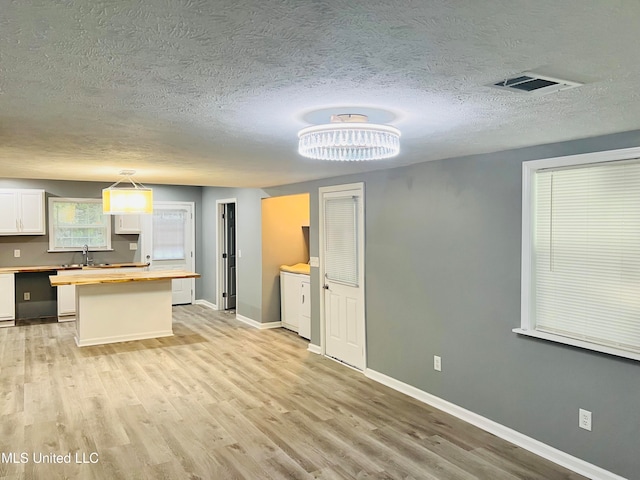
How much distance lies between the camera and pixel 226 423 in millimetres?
3914

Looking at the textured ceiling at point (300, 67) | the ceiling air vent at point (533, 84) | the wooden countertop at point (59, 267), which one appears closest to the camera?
the textured ceiling at point (300, 67)

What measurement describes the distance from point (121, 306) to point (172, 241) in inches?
115

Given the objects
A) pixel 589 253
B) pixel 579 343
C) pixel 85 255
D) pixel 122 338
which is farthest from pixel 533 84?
pixel 85 255

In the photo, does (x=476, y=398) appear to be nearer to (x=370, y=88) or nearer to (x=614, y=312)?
(x=614, y=312)

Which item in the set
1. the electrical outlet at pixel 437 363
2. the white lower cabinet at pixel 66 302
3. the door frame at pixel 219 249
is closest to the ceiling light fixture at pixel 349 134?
the electrical outlet at pixel 437 363

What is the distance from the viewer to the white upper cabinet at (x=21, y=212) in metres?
7.55

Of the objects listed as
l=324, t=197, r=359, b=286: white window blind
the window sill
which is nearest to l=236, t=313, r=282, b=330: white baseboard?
l=324, t=197, r=359, b=286: white window blind

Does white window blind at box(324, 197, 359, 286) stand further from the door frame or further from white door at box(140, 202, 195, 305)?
white door at box(140, 202, 195, 305)

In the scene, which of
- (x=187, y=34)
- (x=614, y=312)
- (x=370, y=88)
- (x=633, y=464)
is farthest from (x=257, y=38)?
(x=633, y=464)

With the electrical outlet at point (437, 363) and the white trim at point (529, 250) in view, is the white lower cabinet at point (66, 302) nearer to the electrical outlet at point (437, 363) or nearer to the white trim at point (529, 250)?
the electrical outlet at point (437, 363)

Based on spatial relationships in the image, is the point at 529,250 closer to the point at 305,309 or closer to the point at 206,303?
the point at 305,309

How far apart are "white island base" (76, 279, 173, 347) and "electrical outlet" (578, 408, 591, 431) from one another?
5291 millimetres

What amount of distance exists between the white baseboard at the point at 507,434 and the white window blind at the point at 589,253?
0.79 meters

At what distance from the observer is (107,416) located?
4.03m
